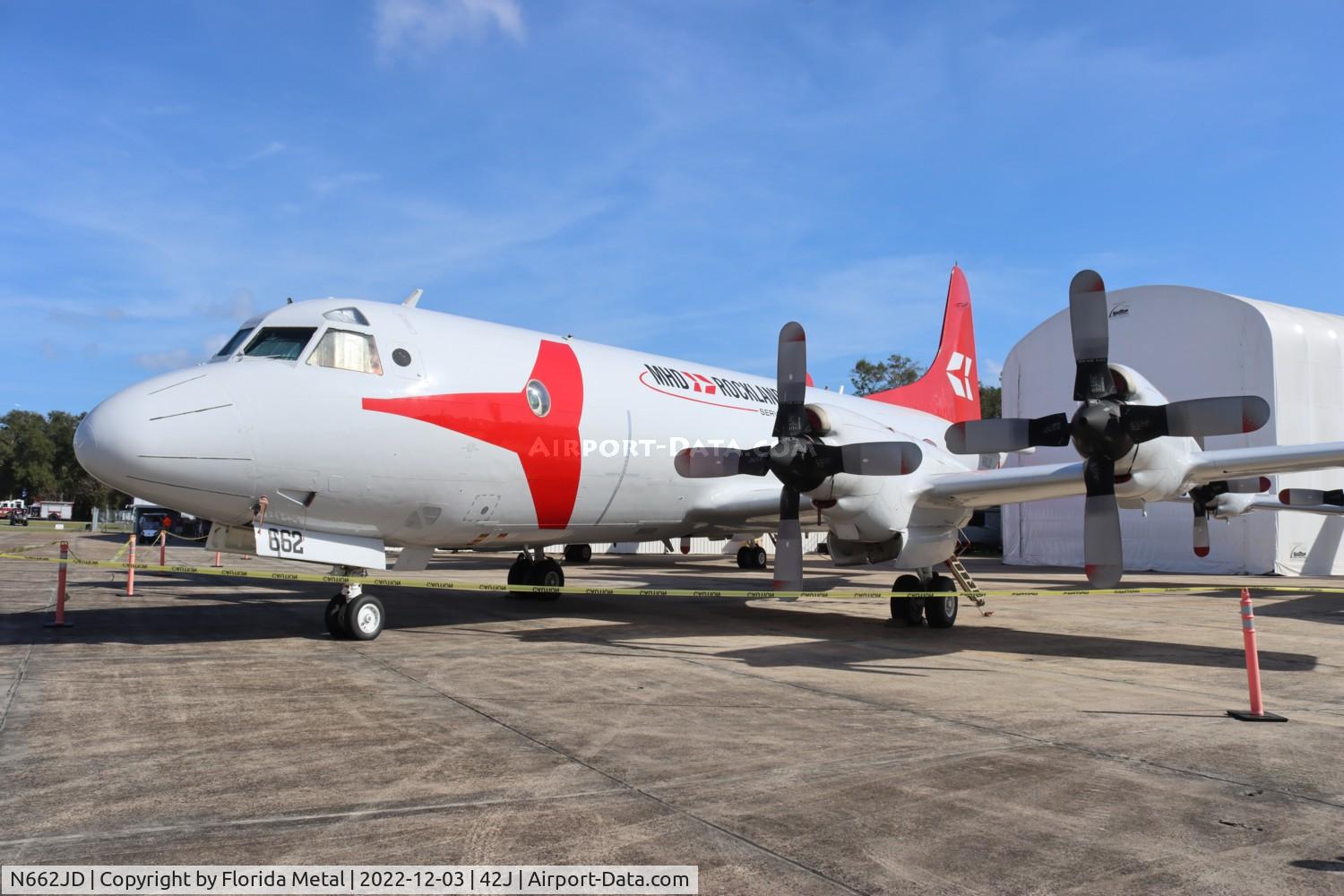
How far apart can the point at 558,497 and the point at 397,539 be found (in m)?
2.16

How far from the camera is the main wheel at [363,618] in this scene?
10977 mm

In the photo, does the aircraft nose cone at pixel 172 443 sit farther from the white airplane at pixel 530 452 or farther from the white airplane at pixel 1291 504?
the white airplane at pixel 1291 504

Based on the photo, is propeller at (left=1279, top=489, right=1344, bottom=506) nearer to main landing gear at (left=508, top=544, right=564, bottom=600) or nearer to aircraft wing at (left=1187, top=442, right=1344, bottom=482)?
aircraft wing at (left=1187, top=442, right=1344, bottom=482)

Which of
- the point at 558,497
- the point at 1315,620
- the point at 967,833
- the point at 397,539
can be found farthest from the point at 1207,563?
the point at 967,833

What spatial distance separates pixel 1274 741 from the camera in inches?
254

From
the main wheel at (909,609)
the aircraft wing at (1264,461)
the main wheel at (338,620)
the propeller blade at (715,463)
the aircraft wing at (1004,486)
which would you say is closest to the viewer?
the aircraft wing at (1264,461)

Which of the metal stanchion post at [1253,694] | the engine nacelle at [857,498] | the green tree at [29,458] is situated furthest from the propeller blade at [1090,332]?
the green tree at [29,458]

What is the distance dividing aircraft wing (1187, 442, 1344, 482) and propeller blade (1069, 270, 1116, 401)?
1.70m

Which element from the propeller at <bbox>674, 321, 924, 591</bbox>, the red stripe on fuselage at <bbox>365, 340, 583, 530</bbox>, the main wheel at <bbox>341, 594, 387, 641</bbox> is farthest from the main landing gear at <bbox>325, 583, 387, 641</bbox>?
the propeller at <bbox>674, 321, 924, 591</bbox>

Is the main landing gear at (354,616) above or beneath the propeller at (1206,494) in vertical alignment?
beneath

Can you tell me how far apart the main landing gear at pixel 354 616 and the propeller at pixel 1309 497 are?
18.3 metres

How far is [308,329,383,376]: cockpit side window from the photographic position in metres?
10.1

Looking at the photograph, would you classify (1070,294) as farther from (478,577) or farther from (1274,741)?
(478,577)

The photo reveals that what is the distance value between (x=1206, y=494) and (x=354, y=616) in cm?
1340
